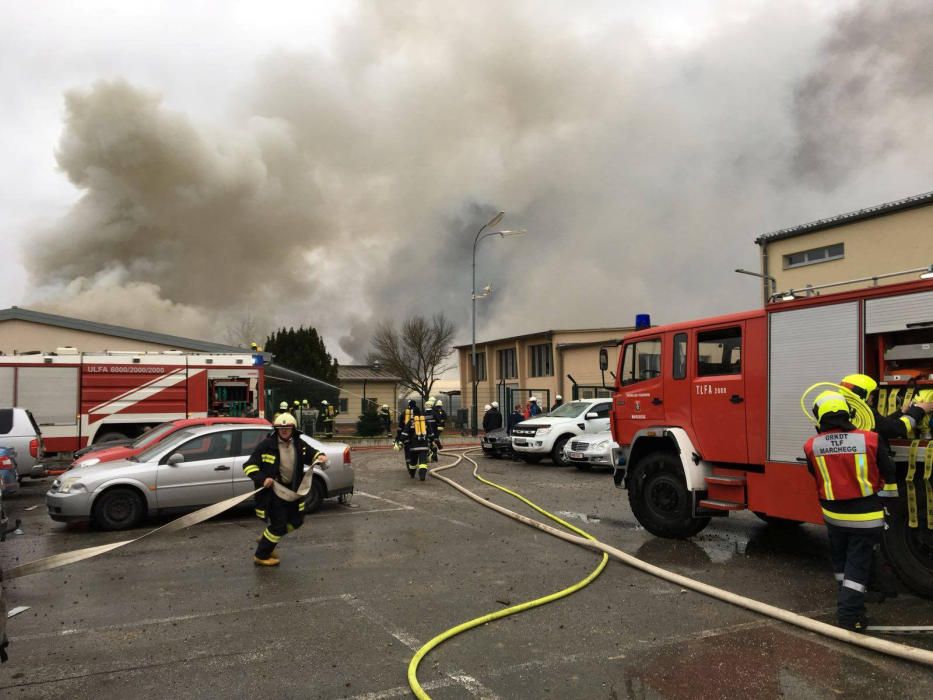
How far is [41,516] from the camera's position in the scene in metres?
10.1

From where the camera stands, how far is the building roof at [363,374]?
2020 inches

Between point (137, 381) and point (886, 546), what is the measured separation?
15.7 m

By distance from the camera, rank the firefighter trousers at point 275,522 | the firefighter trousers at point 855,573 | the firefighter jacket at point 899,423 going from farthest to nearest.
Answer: the firefighter trousers at point 275,522 < the firefighter jacket at point 899,423 < the firefighter trousers at point 855,573

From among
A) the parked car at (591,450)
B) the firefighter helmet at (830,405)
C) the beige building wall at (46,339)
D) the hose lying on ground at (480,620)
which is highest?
the beige building wall at (46,339)

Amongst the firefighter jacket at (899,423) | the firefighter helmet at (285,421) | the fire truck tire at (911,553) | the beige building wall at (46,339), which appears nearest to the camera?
the firefighter jacket at (899,423)

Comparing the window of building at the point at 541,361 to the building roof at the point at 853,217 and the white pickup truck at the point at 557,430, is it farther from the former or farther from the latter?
the white pickup truck at the point at 557,430

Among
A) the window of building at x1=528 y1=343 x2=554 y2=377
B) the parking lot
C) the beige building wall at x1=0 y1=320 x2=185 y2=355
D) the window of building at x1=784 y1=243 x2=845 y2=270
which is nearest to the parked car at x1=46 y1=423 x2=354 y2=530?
the parking lot

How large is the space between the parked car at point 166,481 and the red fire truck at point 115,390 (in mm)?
7822

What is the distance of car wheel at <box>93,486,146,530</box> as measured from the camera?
28.3 feet

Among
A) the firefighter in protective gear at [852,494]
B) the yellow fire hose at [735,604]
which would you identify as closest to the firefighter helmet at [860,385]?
the firefighter in protective gear at [852,494]

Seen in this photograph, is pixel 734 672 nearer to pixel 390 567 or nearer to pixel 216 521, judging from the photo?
pixel 390 567

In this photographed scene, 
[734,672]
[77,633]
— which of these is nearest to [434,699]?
[734,672]

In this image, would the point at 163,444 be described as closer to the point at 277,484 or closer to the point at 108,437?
the point at 277,484

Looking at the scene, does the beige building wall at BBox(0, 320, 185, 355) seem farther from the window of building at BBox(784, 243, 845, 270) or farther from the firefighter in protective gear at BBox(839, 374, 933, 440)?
the window of building at BBox(784, 243, 845, 270)
